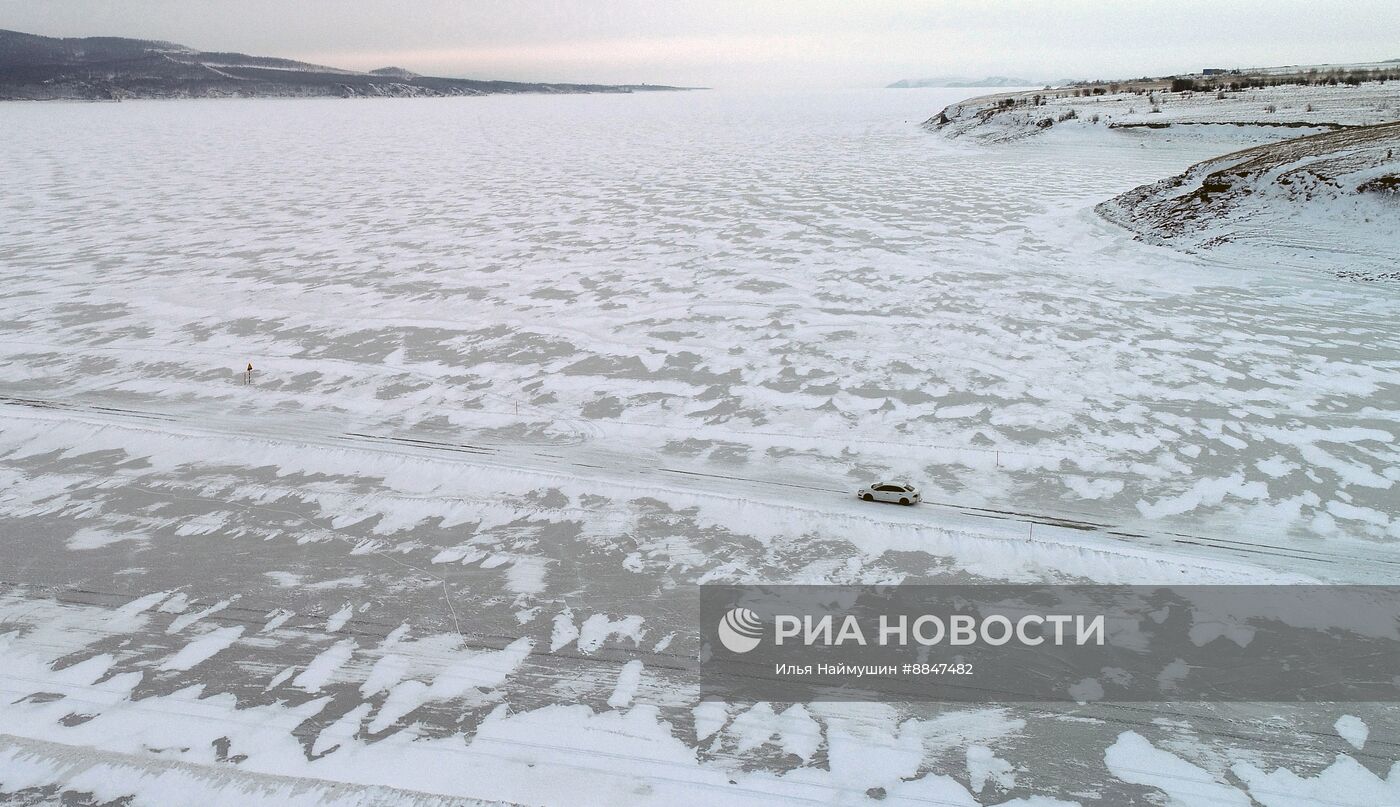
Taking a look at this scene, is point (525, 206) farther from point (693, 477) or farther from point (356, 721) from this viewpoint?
point (356, 721)

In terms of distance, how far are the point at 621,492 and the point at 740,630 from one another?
321 centimetres

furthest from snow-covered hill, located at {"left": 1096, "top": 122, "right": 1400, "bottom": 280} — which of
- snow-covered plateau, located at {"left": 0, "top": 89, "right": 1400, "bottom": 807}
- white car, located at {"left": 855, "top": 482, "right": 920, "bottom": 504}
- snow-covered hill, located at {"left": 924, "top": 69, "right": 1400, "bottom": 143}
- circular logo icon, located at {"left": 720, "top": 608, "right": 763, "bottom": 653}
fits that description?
circular logo icon, located at {"left": 720, "top": 608, "right": 763, "bottom": 653}

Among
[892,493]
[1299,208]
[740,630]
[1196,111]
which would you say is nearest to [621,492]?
[740,630]

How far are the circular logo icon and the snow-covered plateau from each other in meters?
0.41

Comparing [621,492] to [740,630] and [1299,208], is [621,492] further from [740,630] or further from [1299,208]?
[1299,208]

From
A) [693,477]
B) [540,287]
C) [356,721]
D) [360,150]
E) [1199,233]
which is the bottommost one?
[356,721]

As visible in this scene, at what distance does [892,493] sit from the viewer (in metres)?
10.4

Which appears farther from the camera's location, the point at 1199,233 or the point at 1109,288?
the point at 1199,233

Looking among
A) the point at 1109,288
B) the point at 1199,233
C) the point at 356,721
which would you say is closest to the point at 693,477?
the point at 356,721

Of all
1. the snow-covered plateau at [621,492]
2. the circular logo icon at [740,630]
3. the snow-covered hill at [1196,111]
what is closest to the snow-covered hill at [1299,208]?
the snow-covered plateau at [621,492]

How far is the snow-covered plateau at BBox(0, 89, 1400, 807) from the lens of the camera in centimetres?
690

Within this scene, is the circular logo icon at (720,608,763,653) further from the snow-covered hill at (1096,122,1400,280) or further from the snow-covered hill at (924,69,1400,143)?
the snow-covered hill at (924,69,1400,143)

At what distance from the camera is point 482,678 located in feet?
25.3

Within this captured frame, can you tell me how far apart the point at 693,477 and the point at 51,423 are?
34.8 feet
